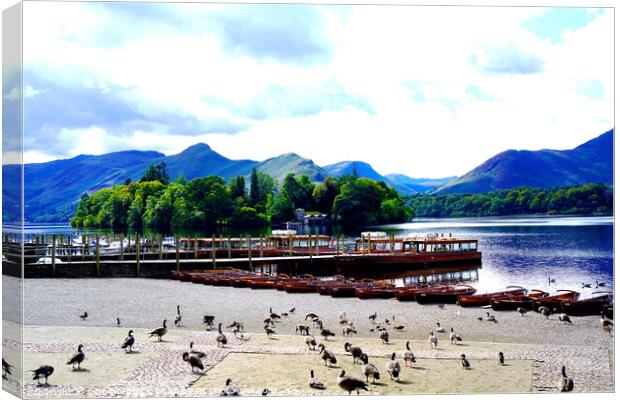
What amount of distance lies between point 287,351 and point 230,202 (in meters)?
29.1

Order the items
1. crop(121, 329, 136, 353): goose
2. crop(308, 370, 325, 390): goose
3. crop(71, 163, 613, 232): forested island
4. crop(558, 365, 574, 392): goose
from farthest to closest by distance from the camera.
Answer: crop(71, 163, 613, 232): forested island → crop(121, 329, 136, 353): goose → crop(558, 365, 574, 392): goose → crop(308, 370, 325, 390): goose

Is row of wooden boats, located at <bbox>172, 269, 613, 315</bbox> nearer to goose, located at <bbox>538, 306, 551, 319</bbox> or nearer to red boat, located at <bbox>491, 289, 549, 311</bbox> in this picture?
red boat, located at <bbox>491, 289, 549, 311</bbox>

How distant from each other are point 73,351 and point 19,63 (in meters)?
4.92

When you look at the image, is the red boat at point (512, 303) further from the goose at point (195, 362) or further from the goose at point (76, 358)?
the goose at point (76, 358)

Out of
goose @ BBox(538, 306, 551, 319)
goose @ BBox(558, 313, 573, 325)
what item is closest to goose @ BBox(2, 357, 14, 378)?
goose @ BBox(558, 313, 573, 325)

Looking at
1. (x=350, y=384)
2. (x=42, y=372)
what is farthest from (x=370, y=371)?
(x=42, y=372)

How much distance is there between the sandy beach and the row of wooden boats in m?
0.54

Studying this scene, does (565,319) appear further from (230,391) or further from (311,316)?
(230,391)

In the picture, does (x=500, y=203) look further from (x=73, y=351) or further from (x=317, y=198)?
(x=73, y=351)

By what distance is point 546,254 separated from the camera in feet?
133

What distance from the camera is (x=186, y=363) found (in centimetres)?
1198

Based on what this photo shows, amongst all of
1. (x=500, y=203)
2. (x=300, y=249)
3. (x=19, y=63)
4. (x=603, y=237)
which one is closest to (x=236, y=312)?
(x=19, y=63)

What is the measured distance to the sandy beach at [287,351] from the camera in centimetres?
1109

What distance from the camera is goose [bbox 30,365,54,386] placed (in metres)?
10.8
